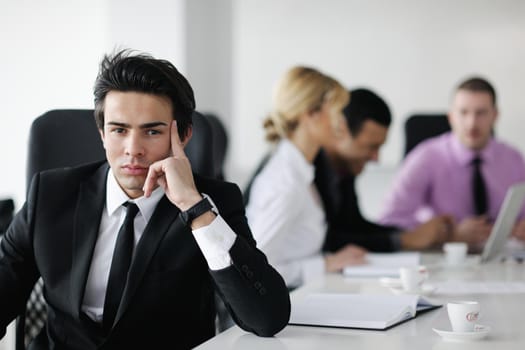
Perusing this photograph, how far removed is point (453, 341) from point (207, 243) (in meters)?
0.51

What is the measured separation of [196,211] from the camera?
5.56 ft

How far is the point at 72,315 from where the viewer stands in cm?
176

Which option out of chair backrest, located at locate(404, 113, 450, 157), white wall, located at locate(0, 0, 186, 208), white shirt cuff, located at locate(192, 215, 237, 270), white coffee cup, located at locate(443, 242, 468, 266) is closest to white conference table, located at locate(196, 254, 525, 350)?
white shirt cuff, located at locate(192, 215, 237, 270)

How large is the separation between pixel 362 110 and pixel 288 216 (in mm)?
795

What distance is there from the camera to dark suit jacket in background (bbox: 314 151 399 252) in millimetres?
3158

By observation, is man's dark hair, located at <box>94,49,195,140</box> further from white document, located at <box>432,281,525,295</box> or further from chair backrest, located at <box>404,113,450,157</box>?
chair backrest, located at <box>404,113,450,157</box>

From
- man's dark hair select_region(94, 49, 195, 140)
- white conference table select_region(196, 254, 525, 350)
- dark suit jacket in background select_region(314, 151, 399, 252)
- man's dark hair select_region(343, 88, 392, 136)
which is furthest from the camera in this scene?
man's dark hair select_region(343, 88, 392, 136)

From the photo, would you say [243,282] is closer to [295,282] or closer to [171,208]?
[171,208]

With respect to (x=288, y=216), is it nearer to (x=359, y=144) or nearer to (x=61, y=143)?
(x=359, y=144)

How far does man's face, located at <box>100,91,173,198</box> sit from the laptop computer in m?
1.42

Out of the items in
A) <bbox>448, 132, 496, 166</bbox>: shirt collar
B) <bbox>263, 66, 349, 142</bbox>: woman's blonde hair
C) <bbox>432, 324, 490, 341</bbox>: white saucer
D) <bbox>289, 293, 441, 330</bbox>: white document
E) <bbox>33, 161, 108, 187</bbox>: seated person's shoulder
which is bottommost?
<bbox>448, 132, 496, 166</bbox>: shirt collar

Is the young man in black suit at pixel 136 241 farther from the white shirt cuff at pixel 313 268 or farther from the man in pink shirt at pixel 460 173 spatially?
the man in pink shirt at pixel 460 173

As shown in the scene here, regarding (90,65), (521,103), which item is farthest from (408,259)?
(521,103)

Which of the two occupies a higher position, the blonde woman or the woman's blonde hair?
the woman's blonde hair
